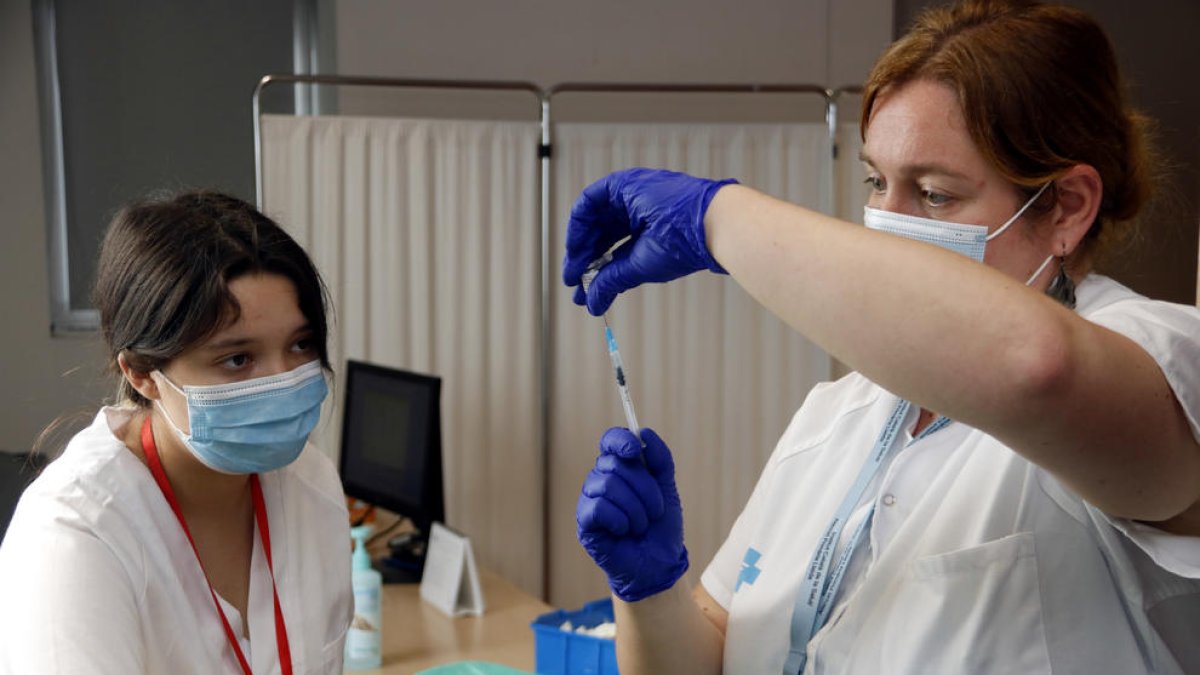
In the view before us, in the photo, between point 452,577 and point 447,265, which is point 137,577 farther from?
point 447,265

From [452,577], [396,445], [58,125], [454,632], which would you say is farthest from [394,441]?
[58,125]

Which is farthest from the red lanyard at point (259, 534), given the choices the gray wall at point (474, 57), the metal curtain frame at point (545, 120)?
the gray wall at point (474, 57)

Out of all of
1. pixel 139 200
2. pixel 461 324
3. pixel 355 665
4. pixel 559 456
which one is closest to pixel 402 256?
pixel 461 324

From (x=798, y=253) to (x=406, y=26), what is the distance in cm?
341

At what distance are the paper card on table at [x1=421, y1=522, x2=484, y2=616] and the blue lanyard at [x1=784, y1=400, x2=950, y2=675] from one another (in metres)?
1.61

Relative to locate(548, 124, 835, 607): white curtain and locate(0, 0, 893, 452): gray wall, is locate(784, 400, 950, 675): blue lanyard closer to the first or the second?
locate(548, 124, 835, 607): white curtain

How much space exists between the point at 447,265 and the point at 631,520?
2.33 m

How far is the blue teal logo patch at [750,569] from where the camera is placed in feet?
4.41

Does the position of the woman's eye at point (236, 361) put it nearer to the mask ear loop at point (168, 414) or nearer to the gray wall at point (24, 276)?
the mask ear loop at point (168, 414)

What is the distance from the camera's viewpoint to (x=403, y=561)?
10.2 feet

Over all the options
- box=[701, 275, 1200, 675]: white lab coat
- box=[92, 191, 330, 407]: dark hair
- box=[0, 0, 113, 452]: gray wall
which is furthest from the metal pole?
box=[701, 275, 1200, 675]: white lab coat

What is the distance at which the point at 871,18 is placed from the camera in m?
4.31

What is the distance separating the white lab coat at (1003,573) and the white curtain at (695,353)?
7.41 ft

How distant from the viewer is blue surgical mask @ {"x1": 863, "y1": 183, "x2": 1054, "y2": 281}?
3.52ft
